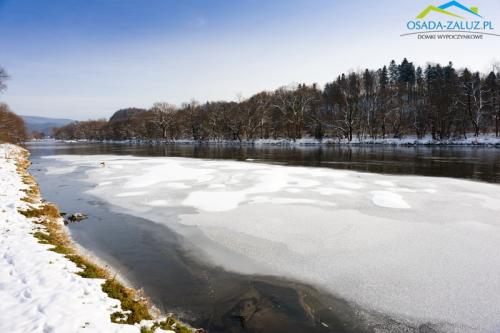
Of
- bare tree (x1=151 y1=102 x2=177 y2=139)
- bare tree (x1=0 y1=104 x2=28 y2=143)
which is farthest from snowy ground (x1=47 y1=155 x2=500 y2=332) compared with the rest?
bare tree (x1=151 y1=102 x2=177 y2=139)

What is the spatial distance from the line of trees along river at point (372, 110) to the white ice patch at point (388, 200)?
5562 centimetres

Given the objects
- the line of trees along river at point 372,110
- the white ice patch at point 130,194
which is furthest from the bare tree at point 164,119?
the white ice patch at point 130,194

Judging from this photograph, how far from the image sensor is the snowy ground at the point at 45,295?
459 cm

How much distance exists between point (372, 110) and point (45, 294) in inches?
2953

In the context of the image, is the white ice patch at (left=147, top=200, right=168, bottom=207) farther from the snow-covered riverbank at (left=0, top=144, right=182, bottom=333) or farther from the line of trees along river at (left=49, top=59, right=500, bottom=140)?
the line of trees along river at (left=49, top=59, right=500, bottom=140)

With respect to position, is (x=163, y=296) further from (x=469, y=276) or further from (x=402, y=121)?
(x=402, y=121)

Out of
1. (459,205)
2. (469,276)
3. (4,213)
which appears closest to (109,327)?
(469,276)

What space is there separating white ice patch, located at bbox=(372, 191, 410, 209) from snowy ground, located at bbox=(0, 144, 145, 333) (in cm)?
1127

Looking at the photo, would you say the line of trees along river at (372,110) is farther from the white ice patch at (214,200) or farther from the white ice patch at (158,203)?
the white ice patch at (158,203)

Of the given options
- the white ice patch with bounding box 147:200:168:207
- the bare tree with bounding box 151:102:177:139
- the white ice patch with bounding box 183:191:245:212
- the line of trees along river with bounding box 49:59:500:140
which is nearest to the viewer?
the white ice patch with bounding box 183:191:245:212

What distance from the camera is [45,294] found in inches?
215

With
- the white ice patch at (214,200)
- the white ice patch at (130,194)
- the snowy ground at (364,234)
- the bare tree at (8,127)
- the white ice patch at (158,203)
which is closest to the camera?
the snowy ground at (364,234)

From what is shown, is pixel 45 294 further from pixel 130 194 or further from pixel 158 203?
pixel 130 194

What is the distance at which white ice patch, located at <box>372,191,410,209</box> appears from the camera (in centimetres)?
1281
